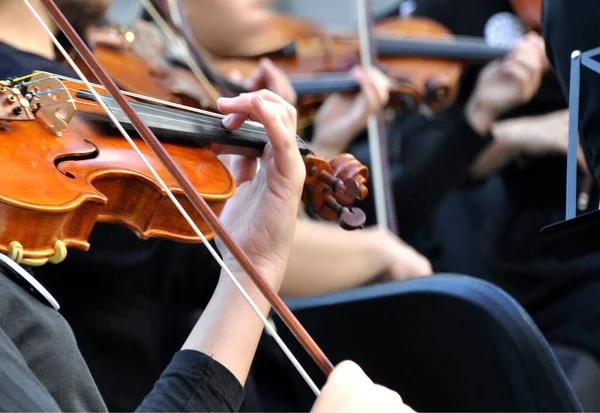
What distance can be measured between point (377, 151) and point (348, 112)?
11 cm

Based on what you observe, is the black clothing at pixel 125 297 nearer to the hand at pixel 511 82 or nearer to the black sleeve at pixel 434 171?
the black sleeve at pixel 434 171

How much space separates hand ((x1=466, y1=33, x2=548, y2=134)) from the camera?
1592mm

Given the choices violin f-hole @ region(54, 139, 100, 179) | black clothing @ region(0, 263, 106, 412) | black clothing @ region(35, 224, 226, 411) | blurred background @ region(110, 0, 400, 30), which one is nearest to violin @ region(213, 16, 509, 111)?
black clothing @ region(35, 224, 226, 411)

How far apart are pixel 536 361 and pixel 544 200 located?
30.1 inches

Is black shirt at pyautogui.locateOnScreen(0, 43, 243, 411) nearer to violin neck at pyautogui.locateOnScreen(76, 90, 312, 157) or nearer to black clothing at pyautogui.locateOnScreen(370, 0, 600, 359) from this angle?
violin neck at pyautogui.locateOnScreen(76, 90, 312, 157)

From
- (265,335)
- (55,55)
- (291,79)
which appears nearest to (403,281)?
(265,335)

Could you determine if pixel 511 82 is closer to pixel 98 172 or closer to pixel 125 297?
pixel 125 297

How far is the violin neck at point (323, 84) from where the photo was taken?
4.73 ft

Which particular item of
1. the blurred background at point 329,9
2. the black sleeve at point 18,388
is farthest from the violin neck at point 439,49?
the black sleeve at point 18,388

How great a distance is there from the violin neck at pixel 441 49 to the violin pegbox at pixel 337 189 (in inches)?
36.2

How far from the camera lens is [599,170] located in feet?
2.54

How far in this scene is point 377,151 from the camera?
1421 millimetres

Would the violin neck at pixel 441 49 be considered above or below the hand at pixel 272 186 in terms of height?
below

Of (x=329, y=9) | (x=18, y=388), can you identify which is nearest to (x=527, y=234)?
(x=18, y=388)
